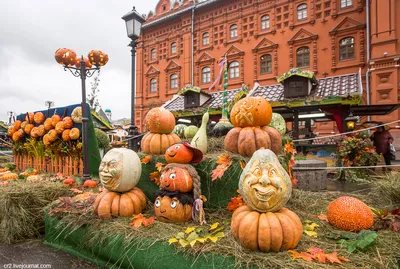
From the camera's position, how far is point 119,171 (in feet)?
8.82

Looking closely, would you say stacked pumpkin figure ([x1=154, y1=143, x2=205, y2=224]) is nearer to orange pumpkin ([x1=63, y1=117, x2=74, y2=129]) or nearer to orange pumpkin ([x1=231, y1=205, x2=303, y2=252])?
orange pumpkin ([x1=231, y1=205, x2=303, y2=252])

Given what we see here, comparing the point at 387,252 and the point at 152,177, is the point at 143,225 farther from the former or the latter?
the point at 387,252

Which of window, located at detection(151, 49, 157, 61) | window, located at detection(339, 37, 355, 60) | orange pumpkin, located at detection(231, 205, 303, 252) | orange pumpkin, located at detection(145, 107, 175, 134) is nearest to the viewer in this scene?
orange pumpkin, located at detection(231, 205, 303, 252)

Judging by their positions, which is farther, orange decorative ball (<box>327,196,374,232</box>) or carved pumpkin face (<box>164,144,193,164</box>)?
carved pumpkin face (<box>164,144,193,164</box>)

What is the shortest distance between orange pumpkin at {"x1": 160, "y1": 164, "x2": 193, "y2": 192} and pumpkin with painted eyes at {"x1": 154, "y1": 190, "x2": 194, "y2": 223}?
6 centimetres

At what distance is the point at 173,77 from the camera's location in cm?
2109

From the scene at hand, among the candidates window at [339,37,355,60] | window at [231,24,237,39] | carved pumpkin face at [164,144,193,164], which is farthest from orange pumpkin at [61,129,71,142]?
window at [231,24,237,39]

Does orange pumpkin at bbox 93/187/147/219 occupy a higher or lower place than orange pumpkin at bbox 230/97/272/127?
lower

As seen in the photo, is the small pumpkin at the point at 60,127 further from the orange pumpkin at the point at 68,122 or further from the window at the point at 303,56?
the window at the point at 303,56

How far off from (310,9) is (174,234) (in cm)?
1713

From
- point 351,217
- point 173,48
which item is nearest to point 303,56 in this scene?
point 173,48

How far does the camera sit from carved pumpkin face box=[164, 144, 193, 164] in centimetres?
267

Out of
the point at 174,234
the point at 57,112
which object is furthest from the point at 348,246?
the point at 57,112

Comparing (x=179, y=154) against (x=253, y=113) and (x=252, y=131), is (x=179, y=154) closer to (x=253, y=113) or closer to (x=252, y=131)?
(x=252, y=131)
